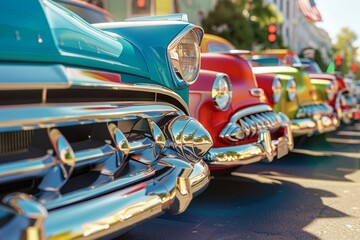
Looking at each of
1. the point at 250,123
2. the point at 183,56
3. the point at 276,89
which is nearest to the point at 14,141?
the point at 183,56

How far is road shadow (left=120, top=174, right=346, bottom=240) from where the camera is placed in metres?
2.64

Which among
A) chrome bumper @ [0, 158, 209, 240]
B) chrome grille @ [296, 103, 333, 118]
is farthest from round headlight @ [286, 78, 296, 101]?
chrome bumper @ [0, 158, 209, 240]

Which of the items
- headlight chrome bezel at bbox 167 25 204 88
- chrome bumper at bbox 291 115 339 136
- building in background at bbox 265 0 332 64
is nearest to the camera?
headlight chrome bezel at bbox 167 25 204 88

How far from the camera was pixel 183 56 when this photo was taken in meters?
2.22

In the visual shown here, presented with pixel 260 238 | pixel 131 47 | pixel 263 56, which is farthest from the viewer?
pixel 263 56

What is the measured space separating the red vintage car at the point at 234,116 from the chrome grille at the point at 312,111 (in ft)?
3.91

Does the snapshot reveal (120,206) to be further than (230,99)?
No

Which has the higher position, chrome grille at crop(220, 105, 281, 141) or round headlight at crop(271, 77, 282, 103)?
round headlight at crop(271, 77, 282, 103)

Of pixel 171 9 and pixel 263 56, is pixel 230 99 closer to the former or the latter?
pixel 263 56

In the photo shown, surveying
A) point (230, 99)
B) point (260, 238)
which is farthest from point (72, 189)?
point (230, 99)

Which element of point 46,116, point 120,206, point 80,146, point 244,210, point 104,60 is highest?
point 104,60

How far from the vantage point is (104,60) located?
68.1 inches

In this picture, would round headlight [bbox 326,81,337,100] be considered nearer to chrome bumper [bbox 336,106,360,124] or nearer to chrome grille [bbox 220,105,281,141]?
chrome bumper [bbox 336,106,360,124]

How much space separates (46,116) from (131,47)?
74 centimetres
